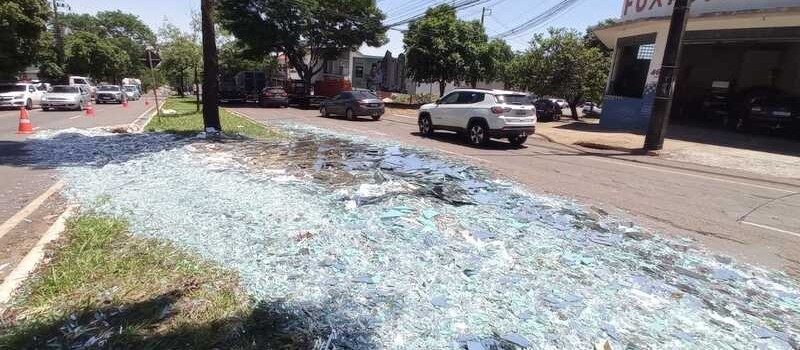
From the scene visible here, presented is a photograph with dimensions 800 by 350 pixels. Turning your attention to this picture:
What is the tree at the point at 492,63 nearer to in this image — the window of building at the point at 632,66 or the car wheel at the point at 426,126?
the window of building at the point at 632,66

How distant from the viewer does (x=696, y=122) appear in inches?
848

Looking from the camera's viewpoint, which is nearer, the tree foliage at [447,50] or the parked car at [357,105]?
the parked car at [357,105]

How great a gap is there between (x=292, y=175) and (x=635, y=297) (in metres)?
5.37

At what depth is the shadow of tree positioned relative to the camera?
2.88m

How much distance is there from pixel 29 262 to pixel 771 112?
866 inches

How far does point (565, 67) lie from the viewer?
77.4ft

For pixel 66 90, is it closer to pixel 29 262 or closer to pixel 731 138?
pixel 29 262

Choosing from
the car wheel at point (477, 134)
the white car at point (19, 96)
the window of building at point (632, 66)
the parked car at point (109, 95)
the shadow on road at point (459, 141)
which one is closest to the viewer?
the car wheel at point (477, 134)

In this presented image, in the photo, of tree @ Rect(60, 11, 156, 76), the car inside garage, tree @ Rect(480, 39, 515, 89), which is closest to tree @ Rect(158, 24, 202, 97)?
tree @ Rect(480, 39, 515, 89)

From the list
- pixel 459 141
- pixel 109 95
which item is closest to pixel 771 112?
pixel 459 141

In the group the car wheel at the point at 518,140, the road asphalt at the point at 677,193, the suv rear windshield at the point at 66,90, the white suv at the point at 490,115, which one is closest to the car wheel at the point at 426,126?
the white suv at the point at 490,115

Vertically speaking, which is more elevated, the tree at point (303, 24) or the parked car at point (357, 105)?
the tree at point (303, 24)

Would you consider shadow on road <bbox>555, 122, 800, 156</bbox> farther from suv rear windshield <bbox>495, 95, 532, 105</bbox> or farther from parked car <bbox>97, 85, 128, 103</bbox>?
parked car <bbox>97, 85, 128, 103</bbox>

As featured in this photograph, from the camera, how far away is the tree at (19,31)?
84.2 ft
